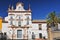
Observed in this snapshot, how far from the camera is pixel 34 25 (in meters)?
54.3

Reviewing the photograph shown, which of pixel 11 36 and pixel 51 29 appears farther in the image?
pixel 11 36

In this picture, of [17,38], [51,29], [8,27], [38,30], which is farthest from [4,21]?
[51,29]

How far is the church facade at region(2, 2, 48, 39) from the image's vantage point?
5403 cm

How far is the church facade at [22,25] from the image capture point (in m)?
54.0

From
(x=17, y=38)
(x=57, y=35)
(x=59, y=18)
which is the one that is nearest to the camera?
(x=57, y=35)

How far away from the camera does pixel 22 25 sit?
179 ft

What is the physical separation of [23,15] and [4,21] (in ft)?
16.2

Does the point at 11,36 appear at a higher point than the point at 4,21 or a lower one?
lower

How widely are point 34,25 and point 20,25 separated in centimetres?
347

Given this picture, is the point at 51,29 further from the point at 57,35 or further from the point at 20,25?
the point at 20,25

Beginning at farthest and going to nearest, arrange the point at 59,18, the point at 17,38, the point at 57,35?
the point at 17,38 < the point at 59,18 < the point at 57,35

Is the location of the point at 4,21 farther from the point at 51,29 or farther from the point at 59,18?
the point at 51,29

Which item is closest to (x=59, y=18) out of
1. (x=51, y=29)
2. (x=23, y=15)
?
(x=51, y=29)

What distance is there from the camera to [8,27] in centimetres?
5428
